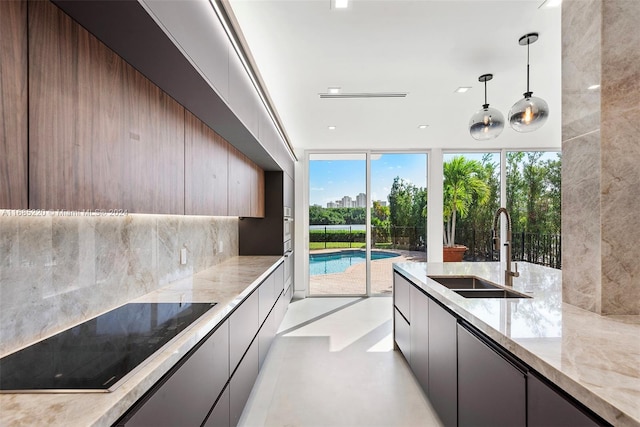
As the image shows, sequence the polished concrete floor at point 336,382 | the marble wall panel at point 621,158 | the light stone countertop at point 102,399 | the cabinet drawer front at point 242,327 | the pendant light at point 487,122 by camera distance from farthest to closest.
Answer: the pendant light at point 487,122, the polished concrete floor at point 336,382, the cabinet drawer front at point 242,327, the marble wall panel at point 621,158, the light stone countertop at point 102,399

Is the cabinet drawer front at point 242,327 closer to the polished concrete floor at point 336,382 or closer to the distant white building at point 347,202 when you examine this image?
the polished concrete floor at point 336,382

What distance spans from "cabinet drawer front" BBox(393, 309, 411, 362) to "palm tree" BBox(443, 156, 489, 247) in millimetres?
2830

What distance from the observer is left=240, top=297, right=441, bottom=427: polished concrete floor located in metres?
2.23

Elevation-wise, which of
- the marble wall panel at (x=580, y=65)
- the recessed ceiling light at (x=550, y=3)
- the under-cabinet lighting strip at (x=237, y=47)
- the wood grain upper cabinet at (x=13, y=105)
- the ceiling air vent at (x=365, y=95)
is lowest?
the wood grain upper cabinet at (x=13, y=105)

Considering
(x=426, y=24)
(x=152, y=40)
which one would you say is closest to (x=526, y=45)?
(x=426, y=24)

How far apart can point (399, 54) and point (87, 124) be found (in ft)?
6.88

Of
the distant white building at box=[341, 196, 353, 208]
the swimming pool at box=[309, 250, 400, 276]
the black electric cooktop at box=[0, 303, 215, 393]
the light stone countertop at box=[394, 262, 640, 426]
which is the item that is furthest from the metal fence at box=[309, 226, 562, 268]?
the black electric cooktop at box=[0, 303, 215, 393]

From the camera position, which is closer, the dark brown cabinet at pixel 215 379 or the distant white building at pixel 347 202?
the dark brown cabinet at pixel 215 379

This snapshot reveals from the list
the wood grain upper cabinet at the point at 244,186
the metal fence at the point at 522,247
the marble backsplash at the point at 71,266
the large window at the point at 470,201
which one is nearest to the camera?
the marble backsplash at the point at 71,266

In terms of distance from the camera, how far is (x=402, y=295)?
3023 millimetres

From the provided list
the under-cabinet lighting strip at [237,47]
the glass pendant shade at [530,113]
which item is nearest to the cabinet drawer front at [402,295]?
the glass pendant shade at [530,113]

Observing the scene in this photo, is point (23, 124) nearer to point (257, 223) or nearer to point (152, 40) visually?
point (152, 40)

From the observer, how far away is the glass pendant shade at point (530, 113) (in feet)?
8.06

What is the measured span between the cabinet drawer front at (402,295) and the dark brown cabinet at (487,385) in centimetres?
109
